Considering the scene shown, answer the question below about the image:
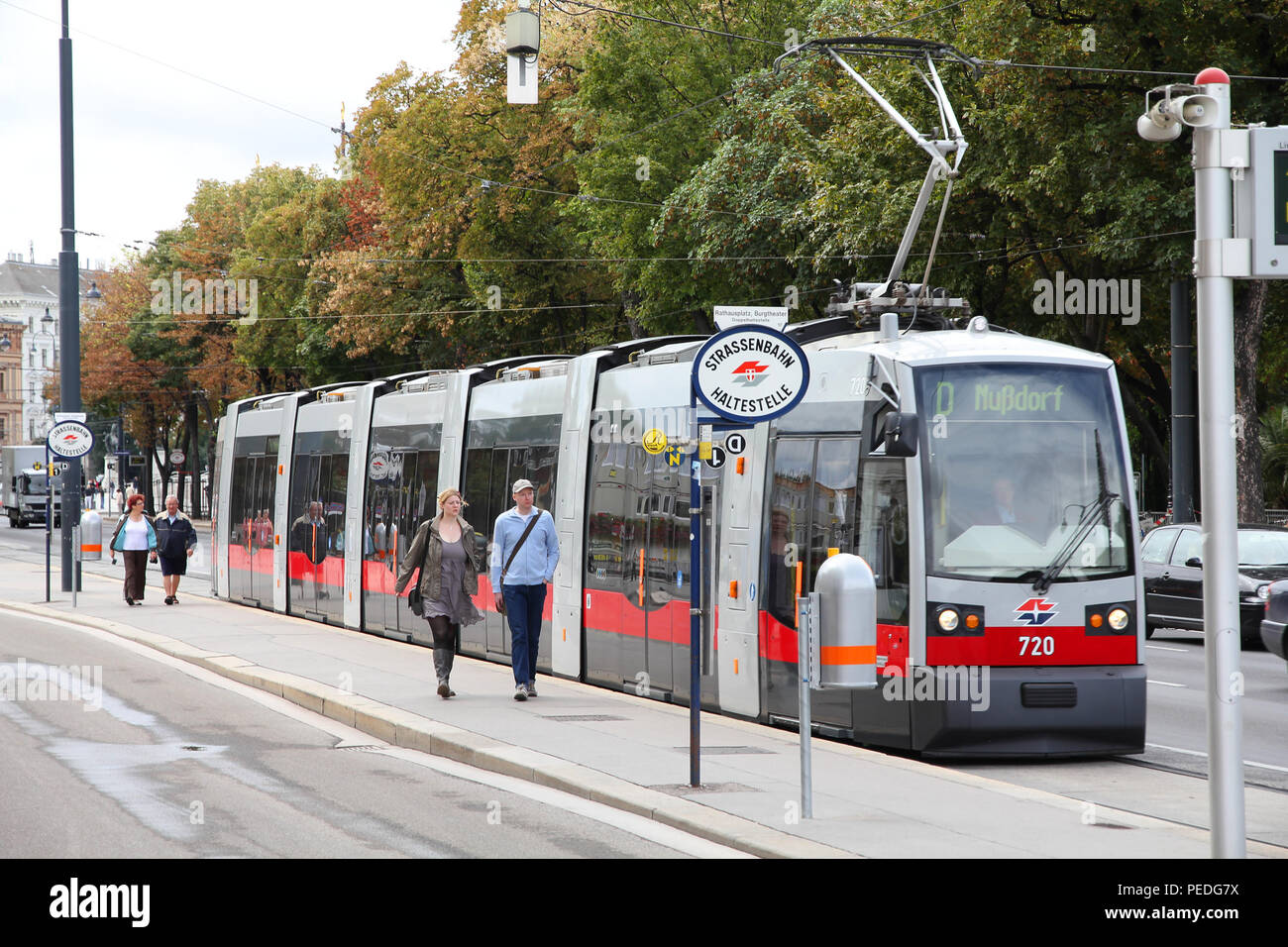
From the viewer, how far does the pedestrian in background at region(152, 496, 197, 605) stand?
24.2 meters

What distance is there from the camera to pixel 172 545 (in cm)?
2420

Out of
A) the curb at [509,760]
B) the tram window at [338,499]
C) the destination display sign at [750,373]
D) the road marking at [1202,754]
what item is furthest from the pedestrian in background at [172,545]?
the destination display sign at [750,373]

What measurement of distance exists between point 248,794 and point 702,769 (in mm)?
2690

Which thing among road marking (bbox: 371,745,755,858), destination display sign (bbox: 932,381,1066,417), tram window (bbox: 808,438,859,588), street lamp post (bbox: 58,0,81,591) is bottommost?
road marking (bbox: 371,745,755,858)

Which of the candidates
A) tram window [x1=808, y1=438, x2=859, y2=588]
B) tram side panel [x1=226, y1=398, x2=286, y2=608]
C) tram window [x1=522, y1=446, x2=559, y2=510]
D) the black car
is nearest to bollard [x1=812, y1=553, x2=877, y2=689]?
tram window [x1=808, y1=438, x2=859, y2=588]

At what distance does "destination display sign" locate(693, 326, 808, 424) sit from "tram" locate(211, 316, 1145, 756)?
634 mm

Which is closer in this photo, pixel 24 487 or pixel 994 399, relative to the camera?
pixel 994 399

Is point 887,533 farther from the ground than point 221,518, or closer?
farther from the ground

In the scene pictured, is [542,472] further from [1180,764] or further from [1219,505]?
[1219,505]

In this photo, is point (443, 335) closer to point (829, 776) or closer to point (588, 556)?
point (588, 556)

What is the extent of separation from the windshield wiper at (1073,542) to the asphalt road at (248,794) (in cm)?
358

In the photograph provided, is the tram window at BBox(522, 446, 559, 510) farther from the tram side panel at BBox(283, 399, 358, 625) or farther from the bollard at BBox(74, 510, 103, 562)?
the bollard at BBox(74, 510, 103, 562)

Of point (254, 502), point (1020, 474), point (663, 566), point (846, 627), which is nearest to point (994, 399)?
point (1020, 474)
